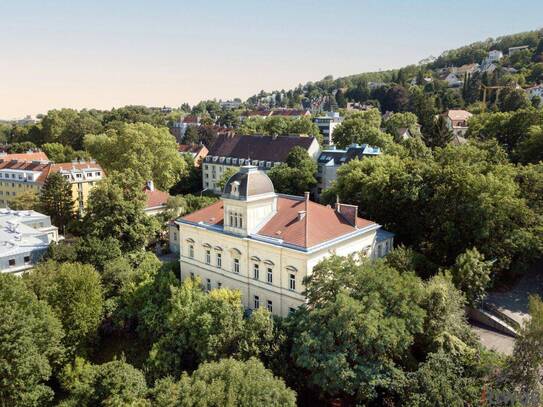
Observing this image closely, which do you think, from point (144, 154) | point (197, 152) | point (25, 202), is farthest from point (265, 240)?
point (197, 152)

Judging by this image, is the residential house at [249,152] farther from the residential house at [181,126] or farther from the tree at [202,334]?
the residential house at [181,126]

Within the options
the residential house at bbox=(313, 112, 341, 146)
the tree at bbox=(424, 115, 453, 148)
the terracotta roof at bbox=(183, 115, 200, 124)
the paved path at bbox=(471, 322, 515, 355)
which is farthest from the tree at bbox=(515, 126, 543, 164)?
the terracotta roof at bbox=(183, 115, 200, 124)

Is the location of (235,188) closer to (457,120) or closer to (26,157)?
(26,157)

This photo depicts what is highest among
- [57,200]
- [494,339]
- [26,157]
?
[26,157]

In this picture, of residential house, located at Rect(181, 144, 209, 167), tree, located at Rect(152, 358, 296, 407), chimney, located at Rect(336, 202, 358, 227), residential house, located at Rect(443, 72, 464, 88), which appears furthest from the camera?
residential house, located at Rect(443, 72, 464, 88)

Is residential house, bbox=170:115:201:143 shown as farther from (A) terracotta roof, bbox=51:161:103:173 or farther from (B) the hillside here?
(A) terracotta roof, bbox=51:161:103:173
